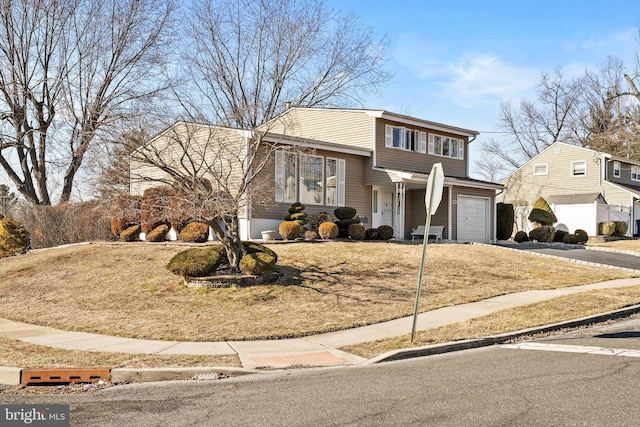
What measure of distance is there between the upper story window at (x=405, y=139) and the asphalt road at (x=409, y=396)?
1763cm

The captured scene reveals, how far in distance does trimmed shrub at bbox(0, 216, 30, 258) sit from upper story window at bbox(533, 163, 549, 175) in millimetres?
34786

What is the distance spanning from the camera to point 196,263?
13.5 meters

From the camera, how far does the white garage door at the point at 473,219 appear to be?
26.9 metres

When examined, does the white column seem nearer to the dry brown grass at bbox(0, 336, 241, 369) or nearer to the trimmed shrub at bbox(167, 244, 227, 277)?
the trimmed shrub at bbox(167, 244, 227, 277)

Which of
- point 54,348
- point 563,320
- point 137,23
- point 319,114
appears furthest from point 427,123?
point 54,348

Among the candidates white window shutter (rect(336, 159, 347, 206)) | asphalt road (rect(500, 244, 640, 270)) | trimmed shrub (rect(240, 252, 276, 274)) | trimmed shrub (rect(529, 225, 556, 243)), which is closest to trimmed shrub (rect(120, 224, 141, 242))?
white window shutter (rect(336, 159, 347, 206))

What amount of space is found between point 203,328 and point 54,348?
2.54 m

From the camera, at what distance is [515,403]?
19.5 ft

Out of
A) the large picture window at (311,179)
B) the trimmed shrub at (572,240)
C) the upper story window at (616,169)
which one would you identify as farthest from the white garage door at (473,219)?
the upper story window at (616,169)

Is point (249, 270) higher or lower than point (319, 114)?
lower

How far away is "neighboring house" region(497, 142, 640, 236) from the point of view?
37906mm

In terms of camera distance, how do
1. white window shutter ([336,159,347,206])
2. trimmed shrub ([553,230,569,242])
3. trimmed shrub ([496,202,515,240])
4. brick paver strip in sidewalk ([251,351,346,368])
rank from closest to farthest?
Result: brick paver strip in sidewalk ([251,351,346,368]), white window shutter ([336,159,347,206]), trimmed shrub ([496,202,515,240]), trimmed shrub ([553,230,569,242])

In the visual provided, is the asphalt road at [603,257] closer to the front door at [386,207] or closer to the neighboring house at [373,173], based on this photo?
the neighboring house at [373,173]

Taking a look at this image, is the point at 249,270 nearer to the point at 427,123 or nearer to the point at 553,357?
the point at 553,357
